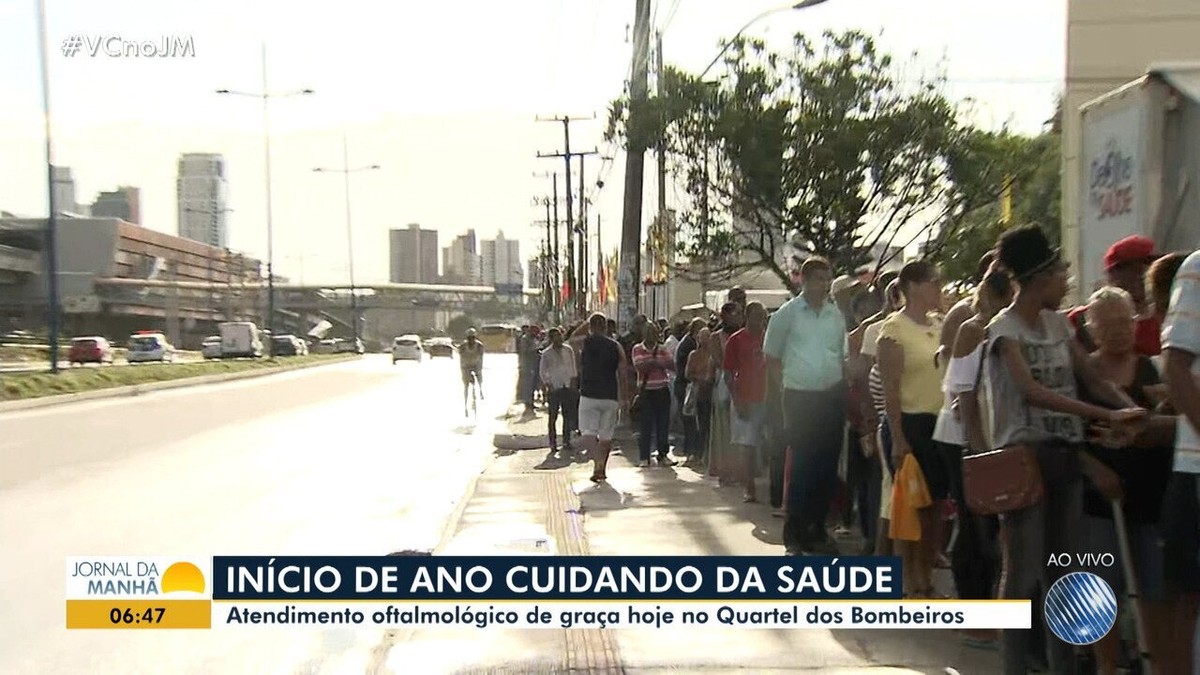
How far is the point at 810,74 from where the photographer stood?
21.1 meters

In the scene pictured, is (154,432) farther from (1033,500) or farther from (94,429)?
(1033,500)

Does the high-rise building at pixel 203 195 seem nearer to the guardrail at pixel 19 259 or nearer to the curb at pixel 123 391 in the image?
the guardrail at pixel 19 259

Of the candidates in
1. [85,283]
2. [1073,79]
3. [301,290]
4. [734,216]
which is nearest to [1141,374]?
[1073,79]

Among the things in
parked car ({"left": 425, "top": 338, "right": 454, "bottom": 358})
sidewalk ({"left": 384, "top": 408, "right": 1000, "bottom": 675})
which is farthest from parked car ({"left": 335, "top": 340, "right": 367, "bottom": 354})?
sidewalk ({"left": 384, "top": 408, "right": 1000, "bottom": 675})

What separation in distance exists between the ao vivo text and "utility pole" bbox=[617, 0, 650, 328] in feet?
54.1

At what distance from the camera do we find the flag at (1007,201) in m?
22.6

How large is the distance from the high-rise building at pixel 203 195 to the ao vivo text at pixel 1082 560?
66824mm

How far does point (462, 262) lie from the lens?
16612 centimetres

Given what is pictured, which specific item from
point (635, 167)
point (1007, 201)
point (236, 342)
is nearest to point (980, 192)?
point (1007, 201)

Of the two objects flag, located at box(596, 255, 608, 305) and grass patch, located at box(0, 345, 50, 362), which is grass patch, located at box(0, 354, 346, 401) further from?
grass patch, located at box(0, 345, 50, 362)

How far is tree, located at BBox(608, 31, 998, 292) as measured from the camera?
2094 centimetres

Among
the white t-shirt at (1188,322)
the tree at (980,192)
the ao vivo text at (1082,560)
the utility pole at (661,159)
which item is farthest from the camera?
the utility pole at (661,159)

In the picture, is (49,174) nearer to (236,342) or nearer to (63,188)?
(63,188)

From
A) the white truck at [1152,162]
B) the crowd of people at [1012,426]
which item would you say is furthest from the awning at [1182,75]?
the crowd of people at [1012,426]
